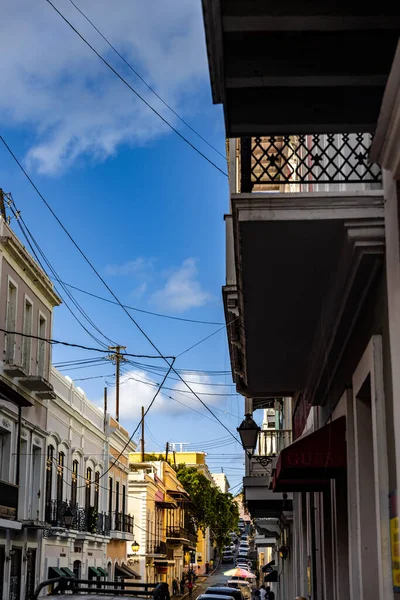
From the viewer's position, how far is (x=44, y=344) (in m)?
27.8

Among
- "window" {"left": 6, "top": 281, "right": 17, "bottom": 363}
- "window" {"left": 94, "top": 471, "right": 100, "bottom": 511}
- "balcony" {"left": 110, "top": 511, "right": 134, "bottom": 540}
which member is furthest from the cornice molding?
"balcony" {"left": 110, "top": 511, "right": 134, "bottom": 540}

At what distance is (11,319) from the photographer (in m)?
25.0

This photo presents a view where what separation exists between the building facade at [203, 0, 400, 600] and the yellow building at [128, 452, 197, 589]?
40125mm

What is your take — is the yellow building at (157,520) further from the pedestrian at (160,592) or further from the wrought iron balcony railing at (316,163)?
the wrought iron balcony railing at (316,163)

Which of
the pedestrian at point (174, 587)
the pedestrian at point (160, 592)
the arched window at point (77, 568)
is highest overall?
the pedestrian at point (160, 592)

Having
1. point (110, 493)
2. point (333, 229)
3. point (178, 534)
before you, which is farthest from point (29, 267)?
point (178, 534)

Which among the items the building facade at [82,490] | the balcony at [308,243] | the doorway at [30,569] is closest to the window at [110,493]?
the building facade at [82,490]

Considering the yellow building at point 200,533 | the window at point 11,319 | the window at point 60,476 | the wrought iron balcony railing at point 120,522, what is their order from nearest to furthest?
1. the window at point 11,319
2. the window at point 60,476
3. the wrought iron balcony railing at point 120,522
4. the yellow building at point 200,533

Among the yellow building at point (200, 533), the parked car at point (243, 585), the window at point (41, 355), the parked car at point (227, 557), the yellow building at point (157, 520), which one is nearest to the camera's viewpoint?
the window at point (41, 355)

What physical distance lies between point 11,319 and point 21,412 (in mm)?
2702

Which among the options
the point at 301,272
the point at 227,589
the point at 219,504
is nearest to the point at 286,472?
the point at 301,272

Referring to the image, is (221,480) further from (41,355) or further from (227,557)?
(41,355)

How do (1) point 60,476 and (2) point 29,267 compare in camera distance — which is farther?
(1) point 60,476

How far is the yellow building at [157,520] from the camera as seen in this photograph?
1917 inches
